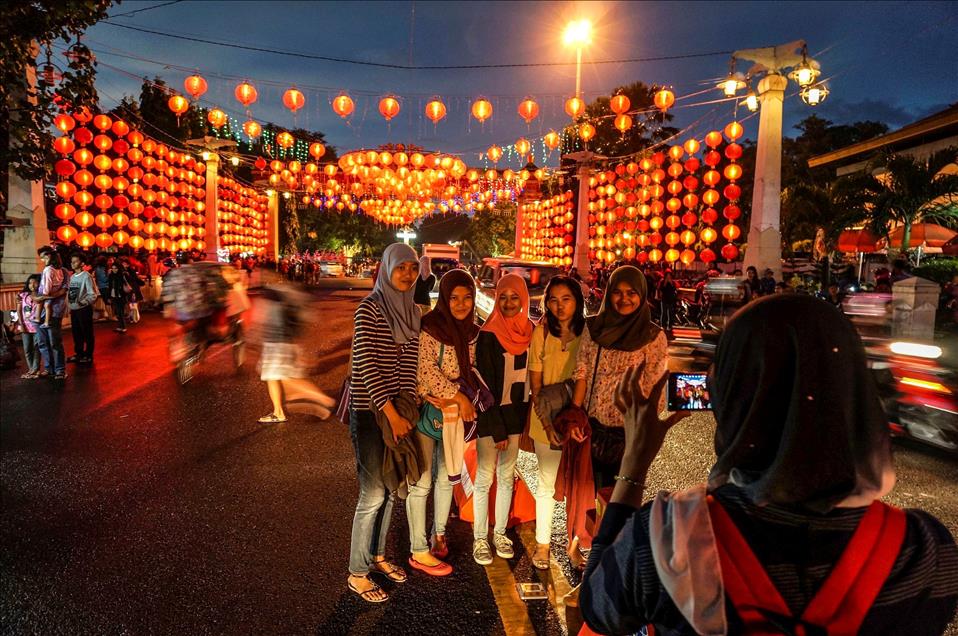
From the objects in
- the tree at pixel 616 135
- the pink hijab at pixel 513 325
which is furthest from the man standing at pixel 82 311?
the tree at pixel 616 135

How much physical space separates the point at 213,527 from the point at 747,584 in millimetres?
3668

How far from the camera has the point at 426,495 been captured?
10.4 feet

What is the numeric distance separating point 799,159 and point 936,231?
70.1 ft

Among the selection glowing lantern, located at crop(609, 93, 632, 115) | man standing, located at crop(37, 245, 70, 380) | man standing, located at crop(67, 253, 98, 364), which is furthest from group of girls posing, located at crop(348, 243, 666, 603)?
glowing lantern, located at crop(609, 93, 632, 115)

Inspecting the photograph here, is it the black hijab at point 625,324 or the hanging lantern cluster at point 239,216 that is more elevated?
the hanging lantern cluster at point 239,216

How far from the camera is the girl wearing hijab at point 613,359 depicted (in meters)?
3.06

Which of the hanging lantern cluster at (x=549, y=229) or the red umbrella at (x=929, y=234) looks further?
the hanging lantern cluster at (x=549, y=229)

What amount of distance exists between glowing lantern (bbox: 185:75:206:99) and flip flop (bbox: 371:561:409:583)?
559 inches

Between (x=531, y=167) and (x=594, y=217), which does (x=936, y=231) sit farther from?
(x=531, y=167)

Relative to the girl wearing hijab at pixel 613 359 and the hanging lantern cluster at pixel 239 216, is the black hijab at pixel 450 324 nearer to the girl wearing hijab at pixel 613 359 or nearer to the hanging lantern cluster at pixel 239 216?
the girl wearing hijab at pixel 613 359

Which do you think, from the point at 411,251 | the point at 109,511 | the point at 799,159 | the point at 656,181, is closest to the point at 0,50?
the point at 109,511

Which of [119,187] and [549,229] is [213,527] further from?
[549,229]

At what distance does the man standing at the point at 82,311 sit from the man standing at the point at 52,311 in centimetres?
44

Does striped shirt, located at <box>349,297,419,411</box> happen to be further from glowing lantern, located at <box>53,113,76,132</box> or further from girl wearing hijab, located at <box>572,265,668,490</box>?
glowing lantern, located at <box>53,113,76,132</box>
